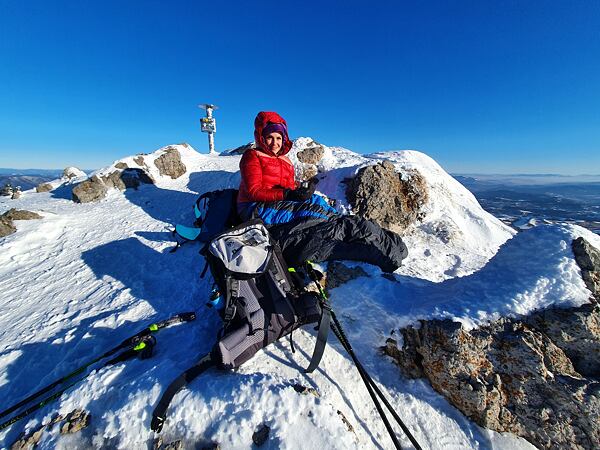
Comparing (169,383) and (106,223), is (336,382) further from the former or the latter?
(106,223)

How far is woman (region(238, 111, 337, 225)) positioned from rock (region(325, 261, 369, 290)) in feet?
4.34

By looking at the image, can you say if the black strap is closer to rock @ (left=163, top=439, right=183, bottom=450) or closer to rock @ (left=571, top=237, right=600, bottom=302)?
rock @ (left=163, top=439, right=183, bottom=450)

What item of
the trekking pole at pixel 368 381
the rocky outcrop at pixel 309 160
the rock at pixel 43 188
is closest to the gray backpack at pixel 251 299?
the trekking pole at pixel 368 381

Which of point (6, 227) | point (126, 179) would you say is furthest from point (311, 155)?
point (6, 227)

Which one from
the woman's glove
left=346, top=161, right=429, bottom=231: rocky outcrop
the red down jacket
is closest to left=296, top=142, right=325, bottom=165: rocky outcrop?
left=346, top=161, right=429, bottom=231: rocky outcrop

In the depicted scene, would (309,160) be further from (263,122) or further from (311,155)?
(263,122)

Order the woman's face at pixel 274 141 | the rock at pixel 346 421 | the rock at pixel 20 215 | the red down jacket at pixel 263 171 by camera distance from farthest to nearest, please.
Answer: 1. the rock at pixel 20 215
2. the woman's face at pixel 274 141
3. the red down jacket at pixel 263 171
4. the rock at pixel 346 421

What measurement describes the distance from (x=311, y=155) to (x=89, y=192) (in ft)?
38.9

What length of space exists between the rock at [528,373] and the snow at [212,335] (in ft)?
0.68

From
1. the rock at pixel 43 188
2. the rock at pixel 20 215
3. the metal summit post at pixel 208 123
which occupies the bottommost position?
the rock at pixel 20 215

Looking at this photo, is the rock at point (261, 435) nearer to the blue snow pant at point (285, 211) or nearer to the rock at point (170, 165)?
the blue snow pant at point (285, 211)

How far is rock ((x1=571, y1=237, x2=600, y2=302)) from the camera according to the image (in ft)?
13.4

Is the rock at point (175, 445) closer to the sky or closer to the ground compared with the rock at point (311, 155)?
closer to the ground

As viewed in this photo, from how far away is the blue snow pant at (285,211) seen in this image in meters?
6.42
